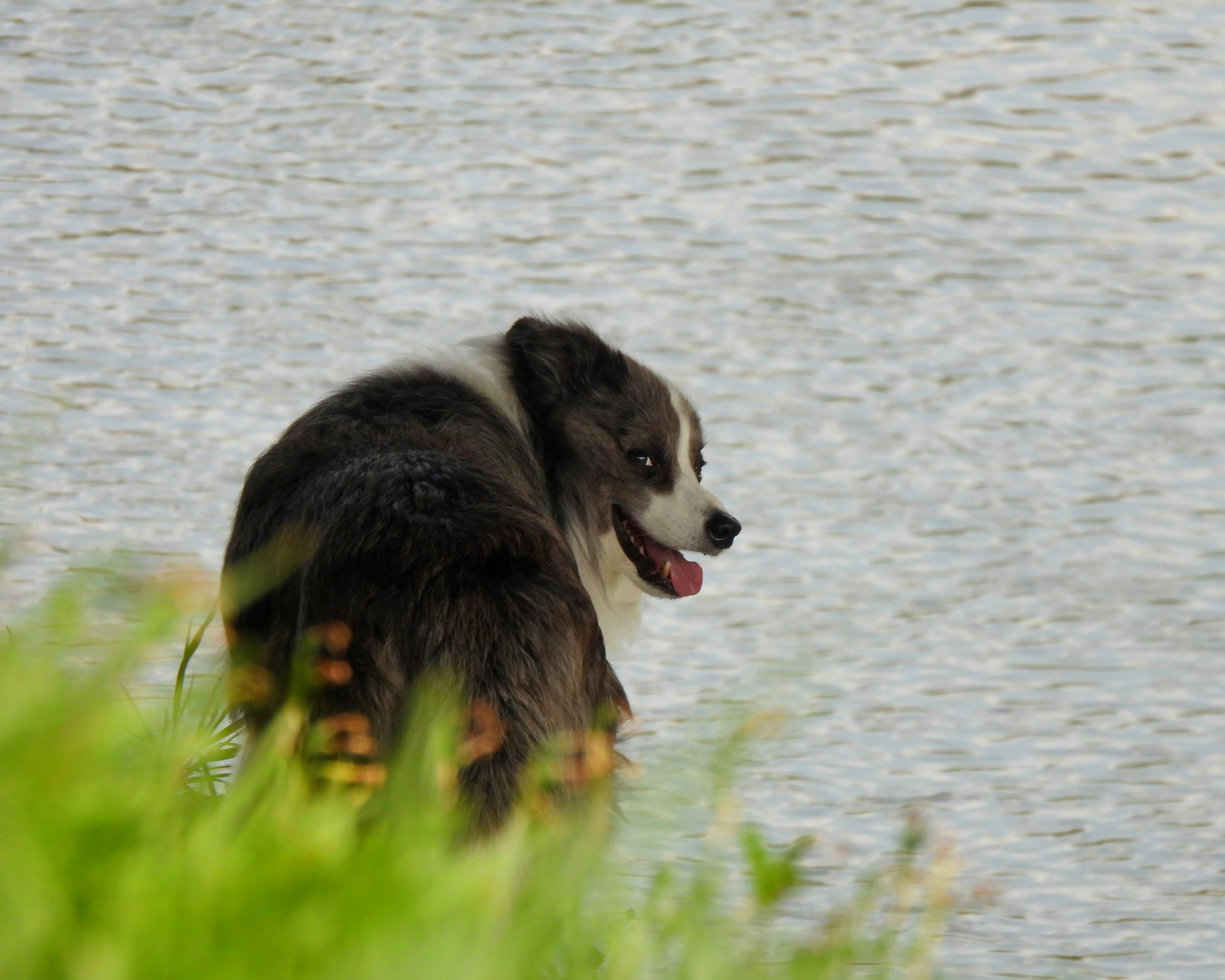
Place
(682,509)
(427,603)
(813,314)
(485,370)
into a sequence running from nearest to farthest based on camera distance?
(427,603) < (485,370) < (682,509) < (813,314)

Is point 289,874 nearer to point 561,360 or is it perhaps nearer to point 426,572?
point 426,572

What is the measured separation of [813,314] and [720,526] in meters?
3.31

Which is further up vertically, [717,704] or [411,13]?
[717,704]

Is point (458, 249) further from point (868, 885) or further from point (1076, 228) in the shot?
→ point (868, 885)

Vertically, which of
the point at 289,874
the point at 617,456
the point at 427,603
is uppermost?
the point at 289,874

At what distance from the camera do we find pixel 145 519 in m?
5.79

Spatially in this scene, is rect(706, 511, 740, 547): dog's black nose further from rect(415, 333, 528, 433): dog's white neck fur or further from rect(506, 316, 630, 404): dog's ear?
rect(415, 333, 528, 433): dog's white neck fur

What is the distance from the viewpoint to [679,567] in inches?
167

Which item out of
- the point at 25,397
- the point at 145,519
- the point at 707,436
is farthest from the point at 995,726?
Answer: the point at 25,397

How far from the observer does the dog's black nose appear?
4.18 m

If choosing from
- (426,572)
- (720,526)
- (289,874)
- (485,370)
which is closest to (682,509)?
(720,526)

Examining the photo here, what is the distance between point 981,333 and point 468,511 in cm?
472

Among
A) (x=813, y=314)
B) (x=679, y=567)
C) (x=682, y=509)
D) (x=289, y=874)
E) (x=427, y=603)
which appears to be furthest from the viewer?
(x=813, y=314)

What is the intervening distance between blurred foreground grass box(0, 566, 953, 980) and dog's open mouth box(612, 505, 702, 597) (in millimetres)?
2447
